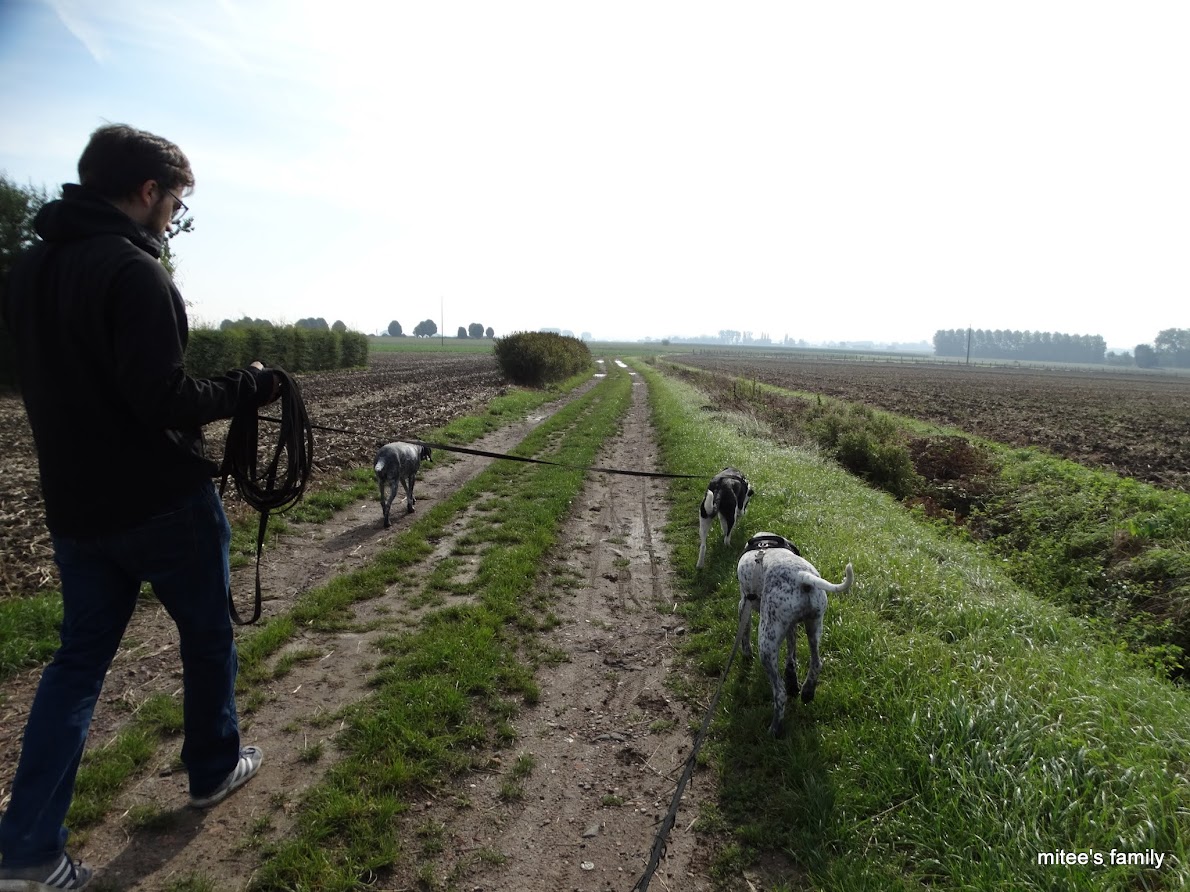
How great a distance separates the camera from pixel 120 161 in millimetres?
2588

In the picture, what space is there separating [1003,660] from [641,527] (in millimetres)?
5075

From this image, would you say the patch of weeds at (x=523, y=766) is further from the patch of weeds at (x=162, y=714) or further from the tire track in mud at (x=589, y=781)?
the patch of weeds at (x=162, y=714)

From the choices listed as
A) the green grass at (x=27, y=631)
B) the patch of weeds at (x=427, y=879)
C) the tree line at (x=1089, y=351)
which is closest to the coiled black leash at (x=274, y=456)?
the patch of weeds at (x=427, y=879)

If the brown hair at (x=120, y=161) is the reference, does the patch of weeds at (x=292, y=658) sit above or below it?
below

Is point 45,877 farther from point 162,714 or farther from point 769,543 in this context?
point 769,543

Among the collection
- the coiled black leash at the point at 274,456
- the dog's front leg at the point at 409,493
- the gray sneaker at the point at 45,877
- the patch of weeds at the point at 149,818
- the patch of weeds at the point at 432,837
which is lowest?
the patch of weeds at the point at 432,837

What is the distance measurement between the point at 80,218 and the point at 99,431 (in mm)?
887

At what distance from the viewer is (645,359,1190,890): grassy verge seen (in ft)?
9.08

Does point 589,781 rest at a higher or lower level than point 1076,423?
lower

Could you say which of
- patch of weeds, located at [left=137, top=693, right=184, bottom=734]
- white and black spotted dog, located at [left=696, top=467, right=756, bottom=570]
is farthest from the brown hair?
white and black spotted dog, located at [left=696, top=467, right=756, bottom=570]

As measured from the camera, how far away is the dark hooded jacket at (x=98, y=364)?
240 cm

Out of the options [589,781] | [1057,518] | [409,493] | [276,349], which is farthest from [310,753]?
[276,349]

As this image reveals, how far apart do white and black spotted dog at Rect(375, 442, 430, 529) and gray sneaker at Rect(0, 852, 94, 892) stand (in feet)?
18.6

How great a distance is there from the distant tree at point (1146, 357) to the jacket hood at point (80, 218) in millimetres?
200417
